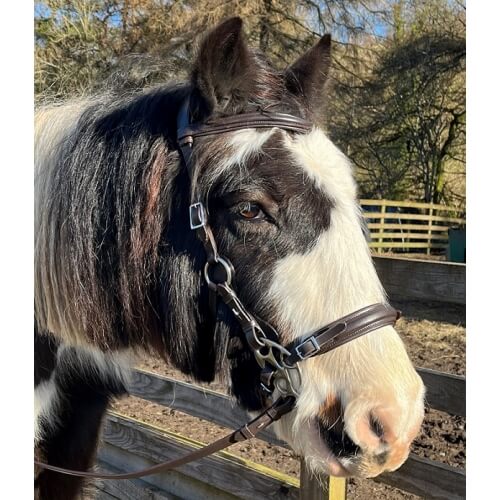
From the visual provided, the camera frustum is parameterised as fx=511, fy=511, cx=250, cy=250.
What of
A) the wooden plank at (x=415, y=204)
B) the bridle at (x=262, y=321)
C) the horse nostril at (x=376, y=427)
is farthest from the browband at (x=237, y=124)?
the wooden plank at (x=415, y=204)

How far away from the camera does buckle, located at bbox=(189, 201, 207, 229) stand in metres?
1.23

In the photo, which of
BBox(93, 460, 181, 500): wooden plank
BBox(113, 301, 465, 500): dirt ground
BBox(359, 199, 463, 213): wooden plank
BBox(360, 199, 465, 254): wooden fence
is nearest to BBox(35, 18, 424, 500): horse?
BBox(113, 301, 465, 500): dirt ground

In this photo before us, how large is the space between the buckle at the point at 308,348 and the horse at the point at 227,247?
3 cm

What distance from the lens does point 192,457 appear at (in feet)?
4.34

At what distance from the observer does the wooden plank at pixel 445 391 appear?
174 centimetres

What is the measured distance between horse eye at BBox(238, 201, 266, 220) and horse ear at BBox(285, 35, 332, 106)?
403mm

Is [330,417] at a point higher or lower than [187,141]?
lower

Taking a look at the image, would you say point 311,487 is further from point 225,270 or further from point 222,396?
point 225,270

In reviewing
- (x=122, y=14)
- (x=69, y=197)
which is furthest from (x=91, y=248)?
(x=122, y=14)

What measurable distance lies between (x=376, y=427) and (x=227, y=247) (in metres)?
0.53

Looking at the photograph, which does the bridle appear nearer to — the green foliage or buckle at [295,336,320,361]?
buckle at [295,336,320,361]
